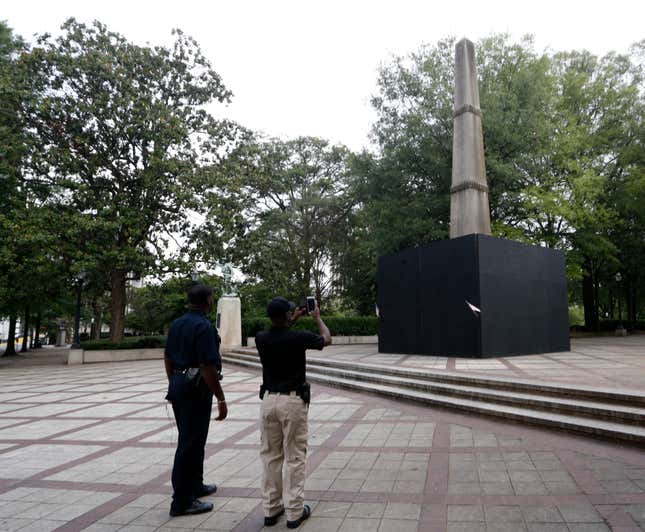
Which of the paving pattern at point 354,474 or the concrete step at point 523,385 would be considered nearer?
the paving pattern at point 354,474

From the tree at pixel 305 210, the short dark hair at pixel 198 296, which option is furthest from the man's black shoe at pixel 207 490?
the tree at pixel 305 210

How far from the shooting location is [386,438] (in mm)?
5797

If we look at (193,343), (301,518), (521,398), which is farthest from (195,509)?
(521,398)

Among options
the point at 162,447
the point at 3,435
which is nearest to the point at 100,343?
the point at 3,435

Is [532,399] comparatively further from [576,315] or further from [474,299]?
[576,315]

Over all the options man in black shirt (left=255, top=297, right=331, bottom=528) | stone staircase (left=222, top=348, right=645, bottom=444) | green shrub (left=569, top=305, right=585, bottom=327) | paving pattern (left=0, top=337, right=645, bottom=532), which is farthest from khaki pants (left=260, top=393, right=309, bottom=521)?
green shrub (left=569, top=305, right=585, bottom=327)

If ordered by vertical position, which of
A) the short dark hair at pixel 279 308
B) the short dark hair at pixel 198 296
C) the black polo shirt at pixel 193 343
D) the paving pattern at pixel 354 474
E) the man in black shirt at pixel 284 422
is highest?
the short dark hair at pixel 198 296

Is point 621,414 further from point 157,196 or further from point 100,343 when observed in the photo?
point 100,343

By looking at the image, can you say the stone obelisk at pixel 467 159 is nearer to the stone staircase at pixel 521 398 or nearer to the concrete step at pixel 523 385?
the concrete step at pixel 523 385

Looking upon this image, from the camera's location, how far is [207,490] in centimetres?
397

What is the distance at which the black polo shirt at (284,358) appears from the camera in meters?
3.31

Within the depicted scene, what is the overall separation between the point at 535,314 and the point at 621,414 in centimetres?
882

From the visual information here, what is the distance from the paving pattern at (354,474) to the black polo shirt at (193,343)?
1.27 metres

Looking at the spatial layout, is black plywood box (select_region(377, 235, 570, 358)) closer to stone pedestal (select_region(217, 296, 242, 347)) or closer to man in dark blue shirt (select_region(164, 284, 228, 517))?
stone pedestal (select_region(217, 296, 242, 347))
